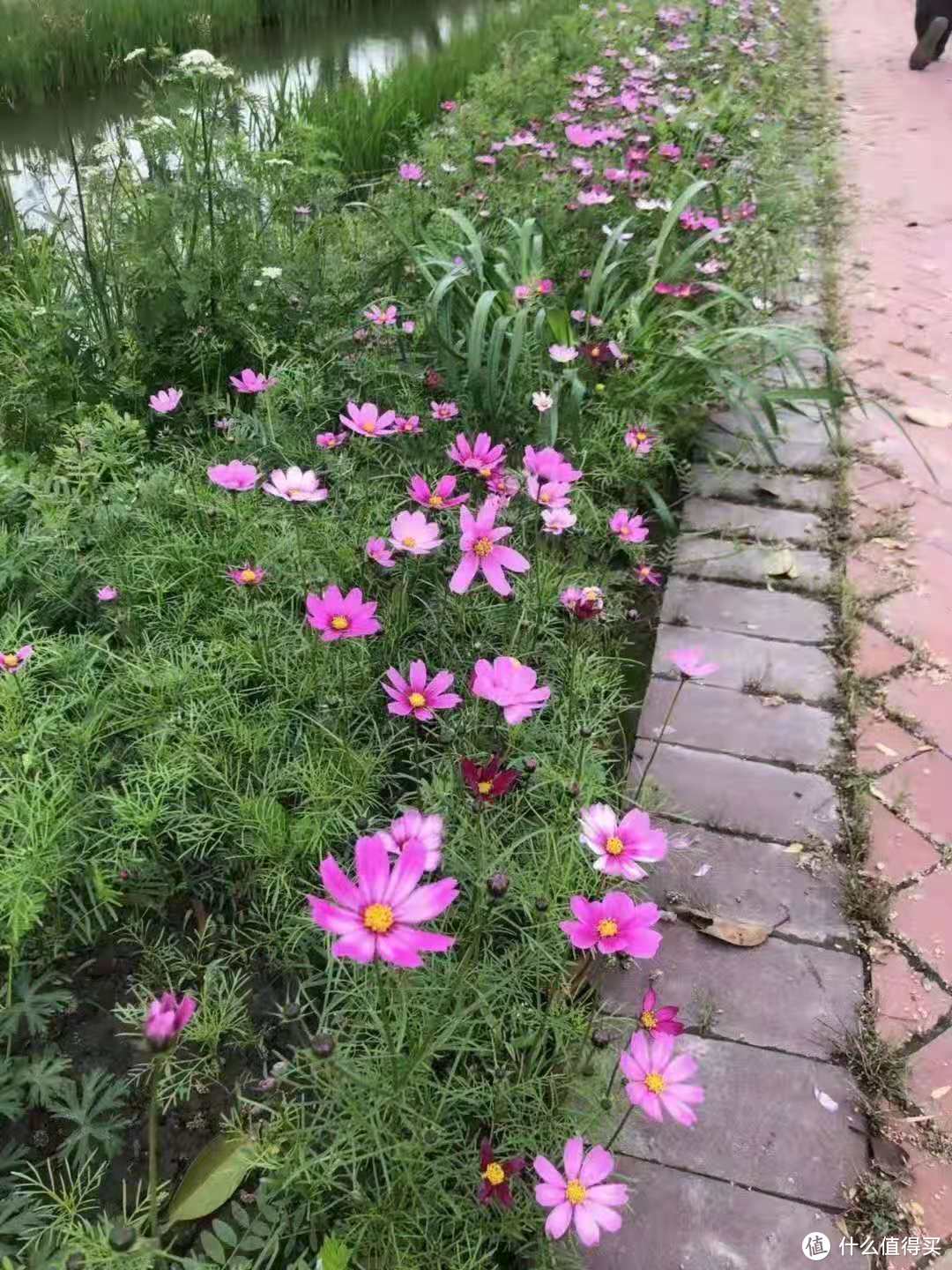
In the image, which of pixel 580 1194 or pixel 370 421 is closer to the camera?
pixel 580 1194

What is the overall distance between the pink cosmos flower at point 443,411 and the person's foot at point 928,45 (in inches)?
253

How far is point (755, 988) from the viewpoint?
146 centimetres

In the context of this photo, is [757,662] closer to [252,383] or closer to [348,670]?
[348,670]

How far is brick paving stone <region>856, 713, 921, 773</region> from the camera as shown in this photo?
1818mm

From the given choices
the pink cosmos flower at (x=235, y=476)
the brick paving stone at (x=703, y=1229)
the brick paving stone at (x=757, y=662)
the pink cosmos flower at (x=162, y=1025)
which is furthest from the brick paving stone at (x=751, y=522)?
the pink cosmos flower at (x=162, y=1025)

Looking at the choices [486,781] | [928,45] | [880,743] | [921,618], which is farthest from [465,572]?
[928,45]

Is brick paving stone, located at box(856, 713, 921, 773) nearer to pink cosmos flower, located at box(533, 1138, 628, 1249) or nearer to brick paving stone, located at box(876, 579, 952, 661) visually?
brick paving stone, located at box(876, 579, 952, 661)

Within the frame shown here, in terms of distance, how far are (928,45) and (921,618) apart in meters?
6.55

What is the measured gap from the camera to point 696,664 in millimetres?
1363

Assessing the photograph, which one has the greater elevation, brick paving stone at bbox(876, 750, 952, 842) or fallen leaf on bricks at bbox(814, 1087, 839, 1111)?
brick paving stone at bbox(876, 750, 952, 842)

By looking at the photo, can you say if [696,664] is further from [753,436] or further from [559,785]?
[753,436]

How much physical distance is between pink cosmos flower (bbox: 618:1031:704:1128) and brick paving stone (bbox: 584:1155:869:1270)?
0.27 m

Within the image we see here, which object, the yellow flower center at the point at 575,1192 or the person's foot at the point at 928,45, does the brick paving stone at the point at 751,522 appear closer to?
the yellow flower center at the point at 575,1192

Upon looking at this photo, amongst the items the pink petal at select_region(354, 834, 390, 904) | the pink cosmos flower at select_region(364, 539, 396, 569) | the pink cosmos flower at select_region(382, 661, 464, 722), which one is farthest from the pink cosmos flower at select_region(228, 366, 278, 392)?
the pink petal at select_region(354, 834, 390, 904)
